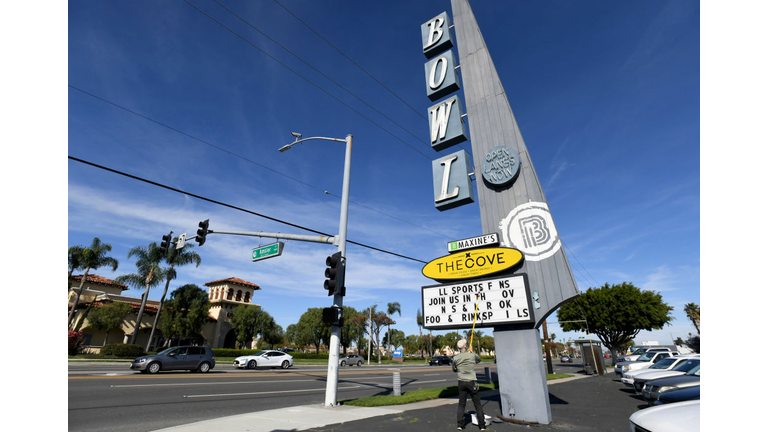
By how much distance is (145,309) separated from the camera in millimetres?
46500

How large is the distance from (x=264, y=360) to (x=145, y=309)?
3000 centimetres

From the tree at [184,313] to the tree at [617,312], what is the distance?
4748 centimetres

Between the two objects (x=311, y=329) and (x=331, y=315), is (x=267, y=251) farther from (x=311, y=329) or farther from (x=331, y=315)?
(x=311, y=329)

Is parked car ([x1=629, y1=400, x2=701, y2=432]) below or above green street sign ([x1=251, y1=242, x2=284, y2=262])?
below

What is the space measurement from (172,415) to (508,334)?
9.12 meters

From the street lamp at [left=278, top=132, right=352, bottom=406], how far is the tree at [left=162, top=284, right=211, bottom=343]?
41.5 metres

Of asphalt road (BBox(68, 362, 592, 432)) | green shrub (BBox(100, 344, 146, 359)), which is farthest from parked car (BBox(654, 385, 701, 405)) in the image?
green shrub (BBox(100, 344, 146, 359))

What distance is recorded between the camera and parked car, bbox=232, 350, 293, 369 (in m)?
26.1

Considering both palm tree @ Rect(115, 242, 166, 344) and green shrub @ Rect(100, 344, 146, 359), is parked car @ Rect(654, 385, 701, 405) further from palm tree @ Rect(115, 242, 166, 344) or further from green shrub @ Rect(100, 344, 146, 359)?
palm tree @ Rect(115, 242, 166, 344)

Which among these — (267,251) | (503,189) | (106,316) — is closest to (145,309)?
(106,316)

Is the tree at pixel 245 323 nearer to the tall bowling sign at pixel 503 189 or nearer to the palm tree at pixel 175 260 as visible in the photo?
the palm tree at pixel 175 260

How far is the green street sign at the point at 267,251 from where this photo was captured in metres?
13.1

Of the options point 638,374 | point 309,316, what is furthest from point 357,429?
point 309,316

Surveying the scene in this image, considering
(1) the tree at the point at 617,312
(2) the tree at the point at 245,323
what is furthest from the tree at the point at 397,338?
(1) the tree at the point at 617,312
